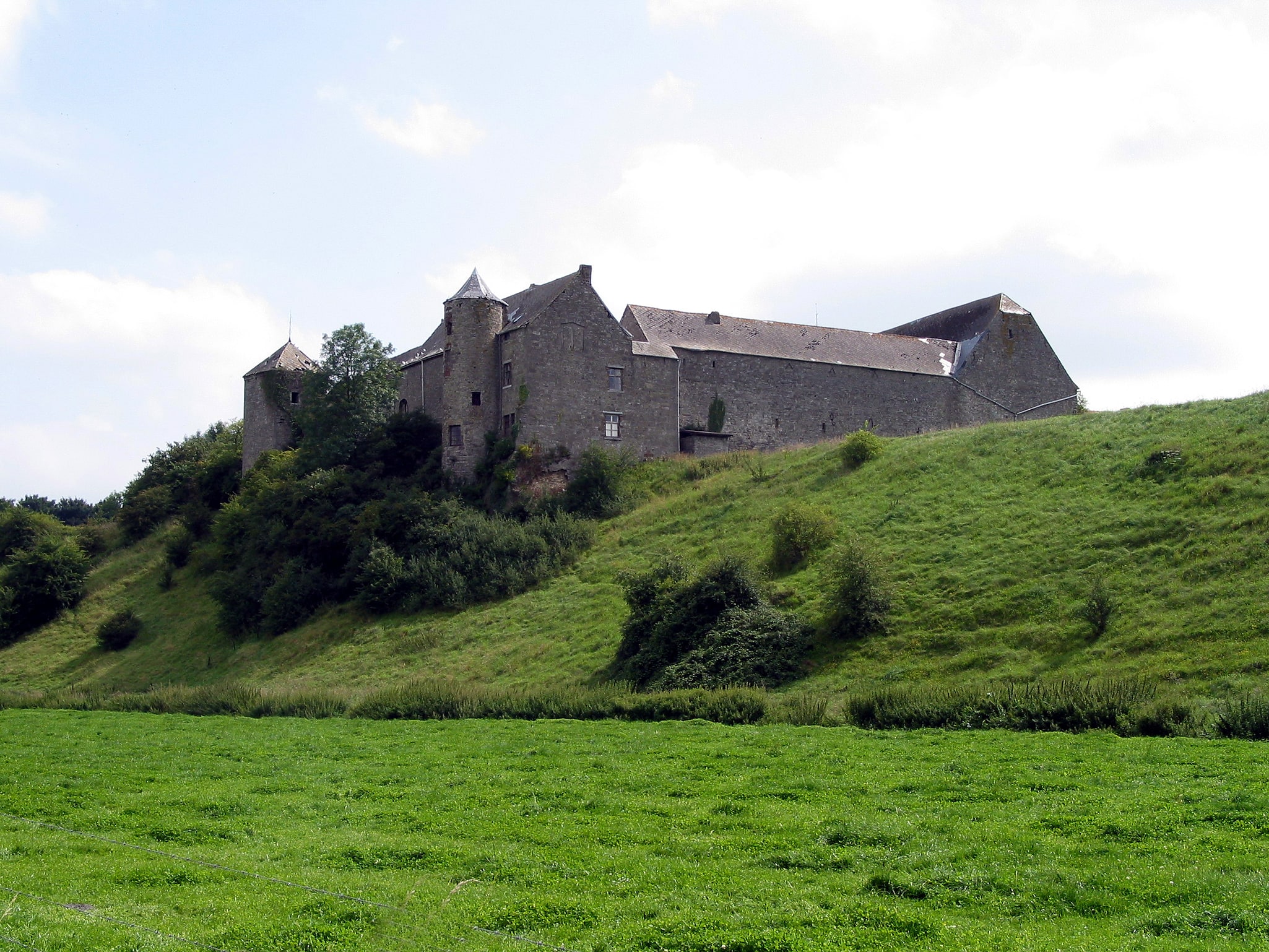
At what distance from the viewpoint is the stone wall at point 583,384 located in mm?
44375

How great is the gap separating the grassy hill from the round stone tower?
23.4ft

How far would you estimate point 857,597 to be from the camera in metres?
27.4

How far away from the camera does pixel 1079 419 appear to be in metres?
38.2

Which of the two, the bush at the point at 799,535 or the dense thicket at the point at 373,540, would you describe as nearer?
the bush at the point at 799,535

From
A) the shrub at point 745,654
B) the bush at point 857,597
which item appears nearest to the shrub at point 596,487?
the shrub at point 745,654

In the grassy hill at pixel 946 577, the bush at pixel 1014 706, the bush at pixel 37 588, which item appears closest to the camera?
the bush at pixel 1014 706

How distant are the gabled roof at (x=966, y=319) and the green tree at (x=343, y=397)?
30.8 meters

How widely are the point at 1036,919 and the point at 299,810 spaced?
879 centimetres

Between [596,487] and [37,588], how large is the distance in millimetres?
26617

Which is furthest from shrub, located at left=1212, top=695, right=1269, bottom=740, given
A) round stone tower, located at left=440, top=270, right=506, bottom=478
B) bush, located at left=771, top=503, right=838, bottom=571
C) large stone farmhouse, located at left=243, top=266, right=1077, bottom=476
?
round stone tower, located at left=440, top=270, right=506, bottom=478

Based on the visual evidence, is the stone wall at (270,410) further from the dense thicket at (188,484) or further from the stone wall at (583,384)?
the stone wall at (583,384)

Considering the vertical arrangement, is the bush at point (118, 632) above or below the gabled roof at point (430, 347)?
below

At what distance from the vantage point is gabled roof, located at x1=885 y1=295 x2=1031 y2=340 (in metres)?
59.8

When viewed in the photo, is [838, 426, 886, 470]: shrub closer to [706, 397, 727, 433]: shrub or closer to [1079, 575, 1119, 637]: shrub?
[706, 397, 727, 433]: shrub
